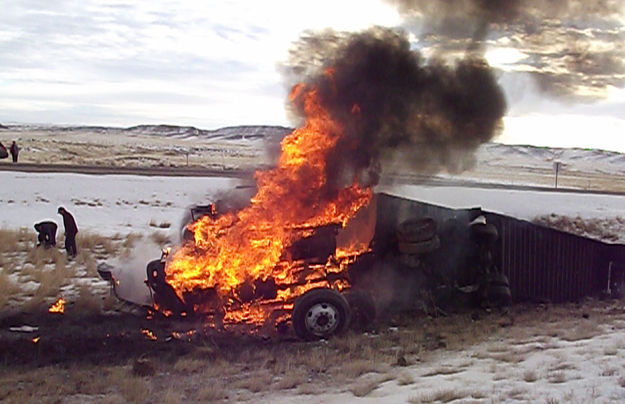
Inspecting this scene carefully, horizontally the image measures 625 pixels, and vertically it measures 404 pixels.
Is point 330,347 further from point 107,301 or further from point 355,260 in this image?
point 107,301

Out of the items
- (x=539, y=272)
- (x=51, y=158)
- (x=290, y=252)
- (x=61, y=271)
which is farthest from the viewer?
(x=51, y=158)

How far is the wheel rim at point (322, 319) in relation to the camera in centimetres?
889

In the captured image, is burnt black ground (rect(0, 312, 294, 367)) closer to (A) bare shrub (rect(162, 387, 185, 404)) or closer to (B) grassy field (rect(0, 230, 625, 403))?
(B) grassy field (rect(0, 230, 625, 403))

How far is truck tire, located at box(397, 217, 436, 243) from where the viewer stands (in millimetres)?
9930

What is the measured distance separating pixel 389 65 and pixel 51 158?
142ft

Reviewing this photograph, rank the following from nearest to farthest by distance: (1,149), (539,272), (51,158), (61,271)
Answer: (539,272) < (61,271) < (1,149) < (51,158)

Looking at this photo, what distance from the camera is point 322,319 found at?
8.92 meters

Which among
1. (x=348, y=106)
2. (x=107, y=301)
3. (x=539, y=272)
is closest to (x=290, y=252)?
(x=348, y=106)

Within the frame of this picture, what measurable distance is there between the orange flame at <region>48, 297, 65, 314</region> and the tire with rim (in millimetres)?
4222

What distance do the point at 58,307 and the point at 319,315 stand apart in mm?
4772

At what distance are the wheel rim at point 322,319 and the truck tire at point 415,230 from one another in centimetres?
174

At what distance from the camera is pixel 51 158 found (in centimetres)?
4906

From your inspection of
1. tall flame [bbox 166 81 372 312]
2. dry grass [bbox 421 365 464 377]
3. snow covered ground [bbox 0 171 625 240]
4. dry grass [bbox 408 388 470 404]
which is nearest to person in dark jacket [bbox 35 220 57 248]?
snow covered ground [bbox 0 171 625 240]

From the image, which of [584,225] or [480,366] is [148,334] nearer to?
[480,366]
